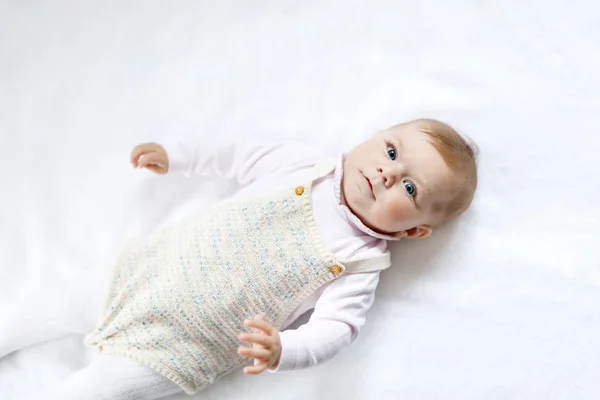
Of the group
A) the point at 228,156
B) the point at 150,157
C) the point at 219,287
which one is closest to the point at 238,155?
the point at 228,156

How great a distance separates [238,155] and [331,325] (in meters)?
0.44

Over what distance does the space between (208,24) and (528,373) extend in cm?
107

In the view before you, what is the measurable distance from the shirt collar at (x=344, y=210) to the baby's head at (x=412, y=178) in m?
0.01

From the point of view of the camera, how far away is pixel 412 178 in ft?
3.82

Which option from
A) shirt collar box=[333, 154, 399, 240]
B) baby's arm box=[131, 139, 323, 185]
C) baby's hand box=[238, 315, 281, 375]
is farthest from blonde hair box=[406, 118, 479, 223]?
baby's hand box=[238, 315, 281, 375]

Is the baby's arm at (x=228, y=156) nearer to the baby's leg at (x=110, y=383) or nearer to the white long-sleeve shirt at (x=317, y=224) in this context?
the white long-sleeve shirt at (x=317, y=224)

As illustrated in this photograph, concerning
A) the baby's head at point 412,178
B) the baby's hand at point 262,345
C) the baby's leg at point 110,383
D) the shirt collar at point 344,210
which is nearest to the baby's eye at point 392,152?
the baby's head at point 412,178

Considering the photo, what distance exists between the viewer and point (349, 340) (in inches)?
46.6

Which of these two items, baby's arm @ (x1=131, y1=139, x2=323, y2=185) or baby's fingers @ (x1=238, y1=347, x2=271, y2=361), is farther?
baby's arm @ (x1=131, y1=139, x2=323, y2=185)

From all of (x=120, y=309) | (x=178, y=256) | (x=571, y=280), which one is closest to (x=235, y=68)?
(x=178, y=256)

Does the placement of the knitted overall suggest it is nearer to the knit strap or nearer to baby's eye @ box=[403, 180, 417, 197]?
the knit strap

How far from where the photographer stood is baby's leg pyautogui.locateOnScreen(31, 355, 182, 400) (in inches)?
46.5

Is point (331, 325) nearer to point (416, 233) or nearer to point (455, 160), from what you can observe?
point (416, 233)

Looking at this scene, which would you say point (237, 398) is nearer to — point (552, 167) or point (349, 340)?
point (349, 340)
